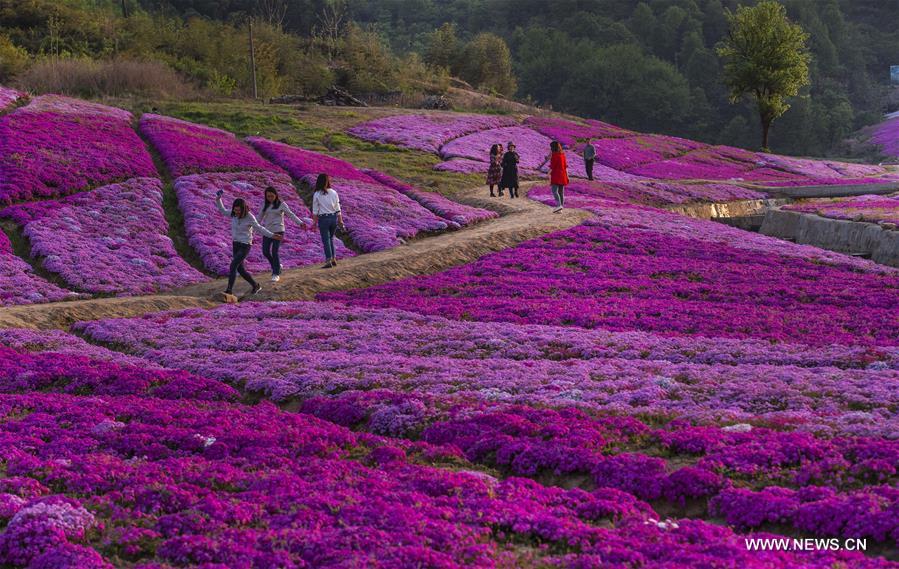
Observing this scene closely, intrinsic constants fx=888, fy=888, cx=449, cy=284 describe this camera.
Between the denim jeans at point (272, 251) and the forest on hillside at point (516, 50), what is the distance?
44028 millimetres

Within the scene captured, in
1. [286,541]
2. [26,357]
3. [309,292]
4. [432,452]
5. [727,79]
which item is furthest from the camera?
[727,79]

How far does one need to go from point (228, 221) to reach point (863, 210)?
27.9 meters

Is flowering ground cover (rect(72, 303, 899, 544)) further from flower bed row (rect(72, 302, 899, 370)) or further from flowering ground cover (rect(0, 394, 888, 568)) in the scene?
flowering ground cover (rect(0, 394, 888, 568))

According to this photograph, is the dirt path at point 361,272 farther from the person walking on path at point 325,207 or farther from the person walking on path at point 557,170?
the person walking on path at point 325,207

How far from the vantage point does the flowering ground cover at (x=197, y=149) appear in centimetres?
4203

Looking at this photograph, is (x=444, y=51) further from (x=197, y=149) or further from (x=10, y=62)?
(x=197, y=149)

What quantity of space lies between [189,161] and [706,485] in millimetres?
35929

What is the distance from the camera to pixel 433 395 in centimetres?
1531

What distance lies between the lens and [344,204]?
126 ft

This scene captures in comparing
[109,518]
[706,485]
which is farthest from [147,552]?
[706,485]

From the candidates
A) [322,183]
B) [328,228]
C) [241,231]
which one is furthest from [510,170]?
[241,231]

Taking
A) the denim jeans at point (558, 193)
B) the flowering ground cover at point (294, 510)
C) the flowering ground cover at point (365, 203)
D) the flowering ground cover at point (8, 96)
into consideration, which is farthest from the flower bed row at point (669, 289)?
the flowering ground cover at point (8, 96)

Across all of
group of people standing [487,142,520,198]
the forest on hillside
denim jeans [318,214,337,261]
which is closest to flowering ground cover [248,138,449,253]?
denim jeans [318,214,337,261]

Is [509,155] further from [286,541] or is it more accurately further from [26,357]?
[286,541]
